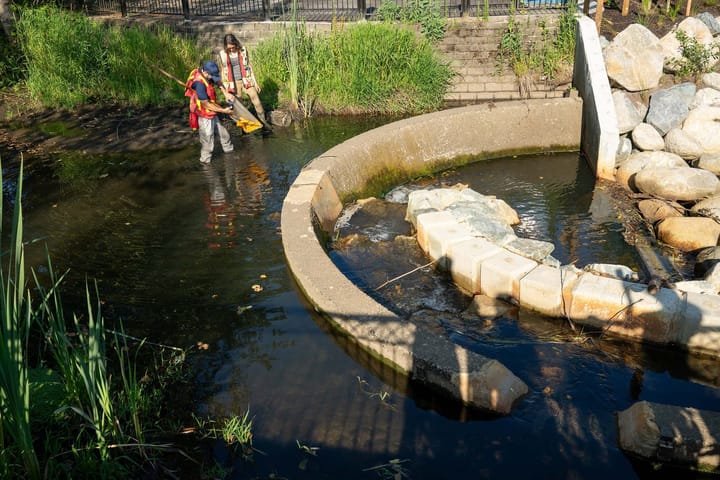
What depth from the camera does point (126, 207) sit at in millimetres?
8180

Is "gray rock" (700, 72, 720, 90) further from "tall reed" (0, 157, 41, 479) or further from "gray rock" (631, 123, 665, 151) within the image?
"tall reed" (0, 157, 41, 479)

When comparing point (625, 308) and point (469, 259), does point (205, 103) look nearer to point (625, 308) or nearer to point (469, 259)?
point (469, 259)

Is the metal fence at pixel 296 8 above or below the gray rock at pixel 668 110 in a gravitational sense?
above

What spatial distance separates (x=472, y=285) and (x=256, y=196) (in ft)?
10.9

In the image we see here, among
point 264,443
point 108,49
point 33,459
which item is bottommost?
point 264,443

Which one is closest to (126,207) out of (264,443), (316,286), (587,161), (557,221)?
(316,286)

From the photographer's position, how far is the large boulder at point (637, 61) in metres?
10.1

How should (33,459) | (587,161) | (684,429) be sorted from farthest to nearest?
(587,161) < (684,429) < (33,459)

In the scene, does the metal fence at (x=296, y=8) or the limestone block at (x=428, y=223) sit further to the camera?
the metal fence at (x=296, y=8)

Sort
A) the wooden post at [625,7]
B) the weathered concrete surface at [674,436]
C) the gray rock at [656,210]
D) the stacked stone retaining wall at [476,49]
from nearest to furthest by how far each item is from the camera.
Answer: the weathered concrete surface at [674,436], the gray rock at [656,210], the stacked stone retaining wall at [476,49], the wooden post at [625,7]

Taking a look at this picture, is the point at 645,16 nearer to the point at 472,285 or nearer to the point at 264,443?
the point at 472,285

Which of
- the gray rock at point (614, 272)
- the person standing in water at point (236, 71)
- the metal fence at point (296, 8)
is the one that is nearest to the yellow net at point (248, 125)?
the person standing in water at point (236, 71)

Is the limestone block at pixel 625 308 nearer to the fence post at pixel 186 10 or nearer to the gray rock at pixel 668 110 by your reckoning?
the gray rock at pixel 668 110

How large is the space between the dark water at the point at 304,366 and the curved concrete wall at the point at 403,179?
8.5 inches
